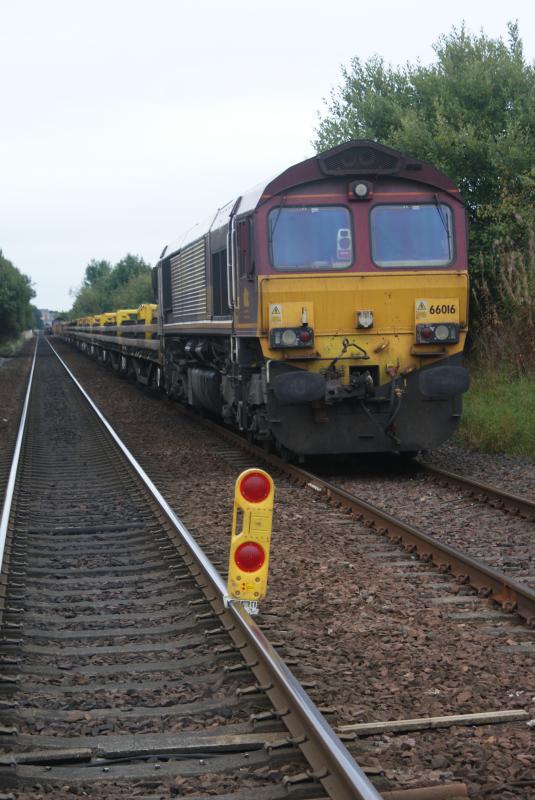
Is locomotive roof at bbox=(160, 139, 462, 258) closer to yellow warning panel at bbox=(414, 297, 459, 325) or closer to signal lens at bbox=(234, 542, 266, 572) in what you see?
yellow warning panel at bbox=(414, 297, 459, 325)

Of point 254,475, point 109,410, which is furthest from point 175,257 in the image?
point 254,475

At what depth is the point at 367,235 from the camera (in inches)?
460

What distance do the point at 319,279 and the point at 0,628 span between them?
617 centimetres

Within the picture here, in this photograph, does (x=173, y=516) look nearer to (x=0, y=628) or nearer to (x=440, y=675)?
(x=0, y=628)

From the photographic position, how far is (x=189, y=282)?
1730cm

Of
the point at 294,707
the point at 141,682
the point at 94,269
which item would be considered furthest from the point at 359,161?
the point at 94,269

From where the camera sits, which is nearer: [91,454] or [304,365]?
[304,365]

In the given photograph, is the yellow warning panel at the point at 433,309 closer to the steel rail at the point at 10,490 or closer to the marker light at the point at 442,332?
the marker light at the point at 442,332

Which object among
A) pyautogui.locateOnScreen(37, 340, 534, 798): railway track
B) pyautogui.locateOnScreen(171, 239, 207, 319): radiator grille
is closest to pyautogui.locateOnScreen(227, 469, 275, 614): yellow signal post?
pyautogui.locateOnScreen(37, 340, 534, 798): railway track

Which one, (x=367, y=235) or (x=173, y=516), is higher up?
(x=367, y=235)

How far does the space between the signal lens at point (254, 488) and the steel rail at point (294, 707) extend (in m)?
0.59

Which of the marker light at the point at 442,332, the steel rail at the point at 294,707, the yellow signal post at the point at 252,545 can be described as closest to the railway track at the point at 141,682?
the steel rail at the point at 294,707

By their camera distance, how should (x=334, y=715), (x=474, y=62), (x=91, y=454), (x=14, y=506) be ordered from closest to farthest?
(x=334, y=715) → (x=14, y=506) → (x=91, y=454) → (x=474, y=62)

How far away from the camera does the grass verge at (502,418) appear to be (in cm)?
1334
